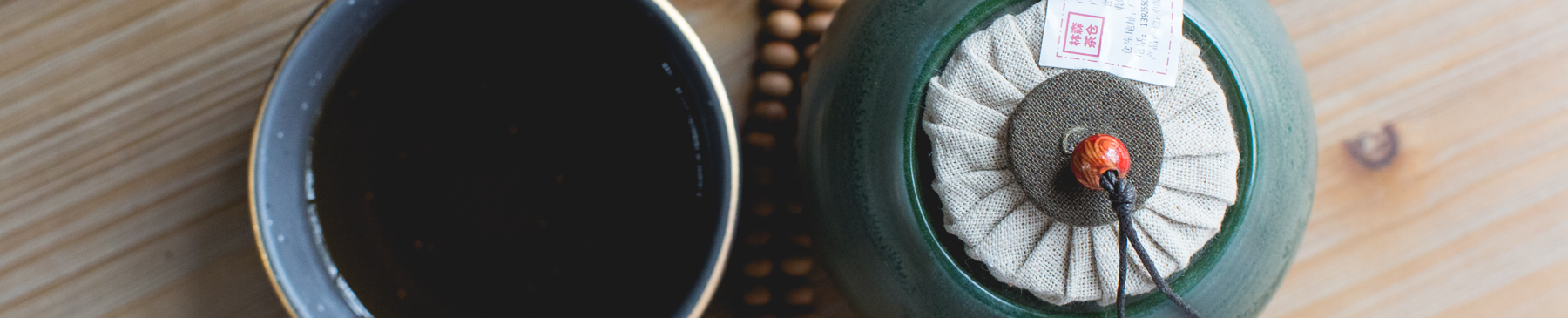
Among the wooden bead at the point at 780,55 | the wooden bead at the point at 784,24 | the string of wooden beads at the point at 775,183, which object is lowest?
the string of wooden beads at the point at 775,183

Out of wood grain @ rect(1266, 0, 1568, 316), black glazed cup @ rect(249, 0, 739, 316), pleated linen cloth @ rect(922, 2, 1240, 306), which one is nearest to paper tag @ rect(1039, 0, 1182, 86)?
pleated linen cloth @ rect(922, 2, 1240, 306)

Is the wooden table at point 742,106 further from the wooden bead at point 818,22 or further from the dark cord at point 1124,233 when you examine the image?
the dark cord at point 1124,233

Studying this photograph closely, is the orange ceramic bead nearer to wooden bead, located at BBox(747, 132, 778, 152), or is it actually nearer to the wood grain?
wooden bead, located at BBox(747, 132, 778, 152)

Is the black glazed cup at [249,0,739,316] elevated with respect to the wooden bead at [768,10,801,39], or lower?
lower

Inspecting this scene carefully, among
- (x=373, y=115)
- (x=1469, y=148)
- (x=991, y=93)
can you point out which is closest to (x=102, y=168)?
(x=373, y=115)

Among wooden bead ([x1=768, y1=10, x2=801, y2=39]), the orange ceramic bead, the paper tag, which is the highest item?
the paper tag

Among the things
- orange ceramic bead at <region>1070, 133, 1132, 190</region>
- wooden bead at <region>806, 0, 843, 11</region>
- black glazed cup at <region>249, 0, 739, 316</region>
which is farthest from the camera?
wooden bead at <region>806, 0, 843, 11</region>

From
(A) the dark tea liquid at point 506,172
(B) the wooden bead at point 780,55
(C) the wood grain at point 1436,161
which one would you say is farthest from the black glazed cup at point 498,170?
(C) the wood grain at point 1436,161
